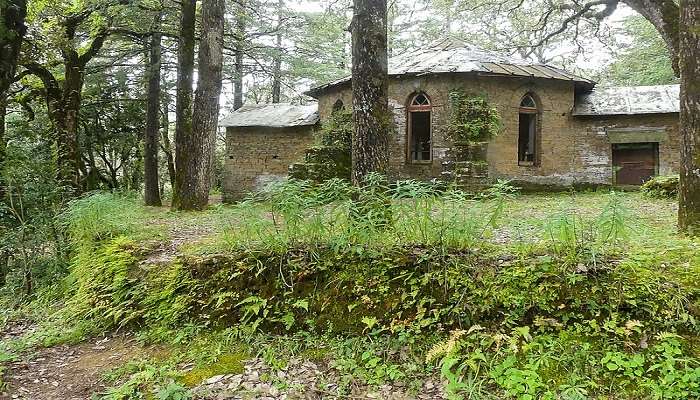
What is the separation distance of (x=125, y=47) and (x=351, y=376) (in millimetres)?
16934

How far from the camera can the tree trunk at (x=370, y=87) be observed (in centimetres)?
632

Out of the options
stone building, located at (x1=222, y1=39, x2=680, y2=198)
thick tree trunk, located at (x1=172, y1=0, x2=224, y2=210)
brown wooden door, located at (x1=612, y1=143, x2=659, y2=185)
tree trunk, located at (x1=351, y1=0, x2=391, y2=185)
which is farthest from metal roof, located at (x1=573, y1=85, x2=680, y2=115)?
tree trunk, located at (x1=351, y1=0, x2=391, y2=185)

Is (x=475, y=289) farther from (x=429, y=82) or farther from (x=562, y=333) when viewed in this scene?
(x=429, y=82)

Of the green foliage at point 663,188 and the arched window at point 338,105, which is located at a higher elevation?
the arched window at point 338,105

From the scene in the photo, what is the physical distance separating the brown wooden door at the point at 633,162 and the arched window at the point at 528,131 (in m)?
3.04

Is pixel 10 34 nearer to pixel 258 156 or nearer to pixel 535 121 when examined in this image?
pixel 258 156

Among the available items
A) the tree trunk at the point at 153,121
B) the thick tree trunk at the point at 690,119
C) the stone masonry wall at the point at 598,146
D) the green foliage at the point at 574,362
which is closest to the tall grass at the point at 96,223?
the green foliage at the point at 574,362

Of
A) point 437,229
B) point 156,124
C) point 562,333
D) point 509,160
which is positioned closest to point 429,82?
point 509,160

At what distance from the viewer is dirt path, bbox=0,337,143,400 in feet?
14.7

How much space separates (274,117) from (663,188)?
1346 cm

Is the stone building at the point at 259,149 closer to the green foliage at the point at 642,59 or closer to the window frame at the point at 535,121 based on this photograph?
the window frame at the point at 535,121

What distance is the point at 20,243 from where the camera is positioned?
316 inches

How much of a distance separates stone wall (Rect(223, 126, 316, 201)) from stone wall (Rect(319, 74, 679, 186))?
2757 mm

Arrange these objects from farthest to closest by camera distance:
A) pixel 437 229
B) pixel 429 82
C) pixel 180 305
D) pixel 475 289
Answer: pixel 429 82 < pixel 180 305 < pixel 437 229 < pixel 475 289
